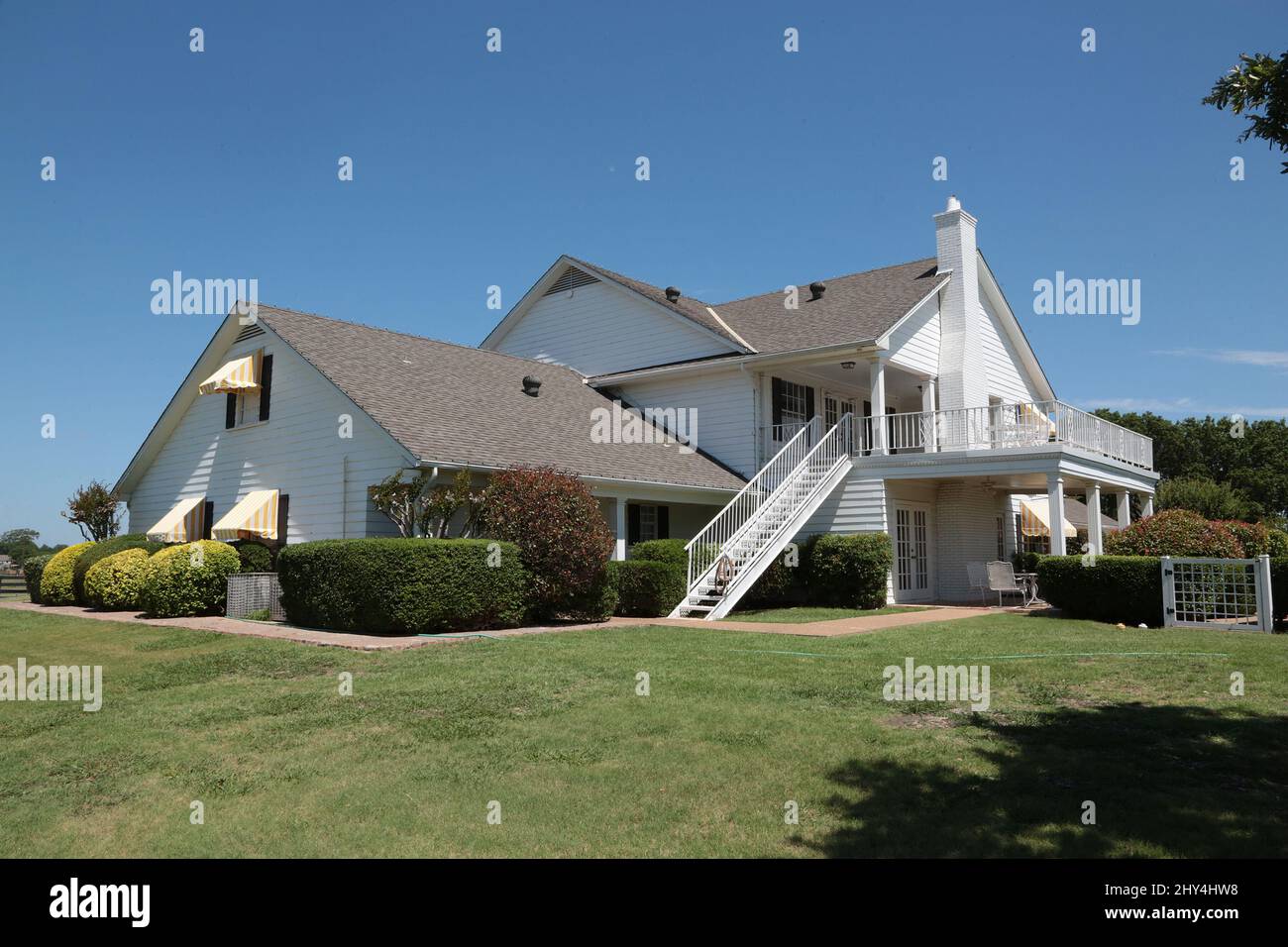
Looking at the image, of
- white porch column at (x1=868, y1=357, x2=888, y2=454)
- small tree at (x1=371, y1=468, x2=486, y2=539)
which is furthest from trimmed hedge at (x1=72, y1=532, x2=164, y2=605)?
white porch column at (x1=868, y1=357, x2=888, y2=454)

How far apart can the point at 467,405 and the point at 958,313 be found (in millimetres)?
13443

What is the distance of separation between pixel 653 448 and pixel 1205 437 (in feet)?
173

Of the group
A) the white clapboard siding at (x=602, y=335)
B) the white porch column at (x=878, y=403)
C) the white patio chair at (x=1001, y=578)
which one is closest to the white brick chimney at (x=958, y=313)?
the white porch column at (x=878, y=403)

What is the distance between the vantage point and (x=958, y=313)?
23.8m

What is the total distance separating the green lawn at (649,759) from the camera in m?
4.81

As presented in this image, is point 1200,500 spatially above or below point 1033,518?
above

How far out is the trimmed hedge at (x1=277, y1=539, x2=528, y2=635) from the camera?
42.7ft

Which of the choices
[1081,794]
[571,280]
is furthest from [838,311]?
[1081,794]

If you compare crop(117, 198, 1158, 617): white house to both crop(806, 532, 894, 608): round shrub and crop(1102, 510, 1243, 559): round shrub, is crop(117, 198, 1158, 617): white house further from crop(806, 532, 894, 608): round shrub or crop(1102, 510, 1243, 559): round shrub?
crop(1102, 510, 1243, 559): round shrub

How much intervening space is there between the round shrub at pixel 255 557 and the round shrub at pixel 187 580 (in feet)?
1.22

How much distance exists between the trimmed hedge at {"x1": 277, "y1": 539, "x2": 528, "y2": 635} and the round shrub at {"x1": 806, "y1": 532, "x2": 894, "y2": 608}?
7818mm

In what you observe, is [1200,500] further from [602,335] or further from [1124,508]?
[602,335]
